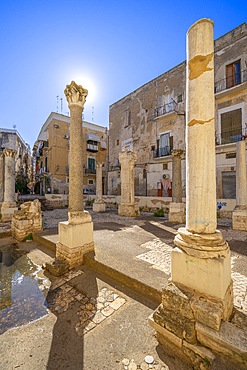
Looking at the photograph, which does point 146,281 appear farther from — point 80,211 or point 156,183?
point 156,183

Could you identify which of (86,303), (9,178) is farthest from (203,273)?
(9,178)

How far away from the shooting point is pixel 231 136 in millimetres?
13172

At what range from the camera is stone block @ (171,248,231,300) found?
5.88 feet

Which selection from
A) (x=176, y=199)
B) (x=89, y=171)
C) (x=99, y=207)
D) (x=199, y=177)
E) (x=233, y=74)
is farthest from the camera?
(x=89, y=171)

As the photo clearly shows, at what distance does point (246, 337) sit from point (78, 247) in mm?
3023

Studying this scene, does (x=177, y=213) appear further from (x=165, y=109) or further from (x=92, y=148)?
(x=92, y=148)

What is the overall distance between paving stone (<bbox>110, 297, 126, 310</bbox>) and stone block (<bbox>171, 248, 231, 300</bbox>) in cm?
100

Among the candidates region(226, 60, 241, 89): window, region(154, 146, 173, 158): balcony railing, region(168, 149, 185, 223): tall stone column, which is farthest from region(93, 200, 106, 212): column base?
region(226, 60, 241, 89): window

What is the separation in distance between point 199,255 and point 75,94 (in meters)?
4.07

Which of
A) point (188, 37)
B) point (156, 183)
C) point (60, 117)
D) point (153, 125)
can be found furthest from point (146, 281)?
point (60, 117)

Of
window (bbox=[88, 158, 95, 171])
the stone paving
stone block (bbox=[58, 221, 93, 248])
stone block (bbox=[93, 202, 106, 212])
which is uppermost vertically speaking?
window (bbox=[88, 158, 95, 171])

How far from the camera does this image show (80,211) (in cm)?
396

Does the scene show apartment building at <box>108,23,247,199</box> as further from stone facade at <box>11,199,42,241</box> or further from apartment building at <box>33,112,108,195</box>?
stone facade at <box>11,199,42,241</box>

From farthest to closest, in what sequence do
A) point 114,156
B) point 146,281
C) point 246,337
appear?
point 114,156
point 146,281
point 246,337
